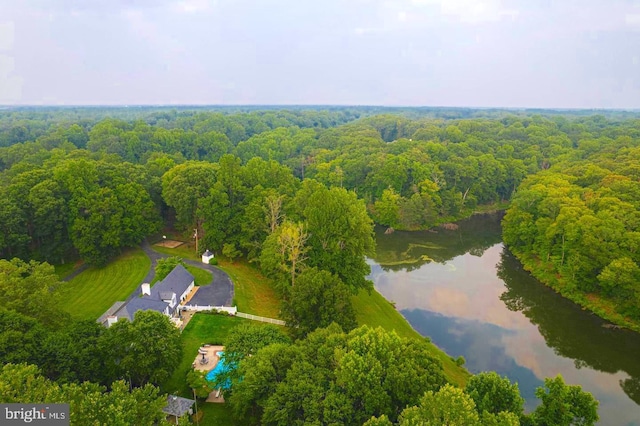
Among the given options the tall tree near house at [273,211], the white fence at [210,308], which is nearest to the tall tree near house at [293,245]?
the tall tree near house at [273,211]

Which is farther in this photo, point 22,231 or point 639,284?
point 22,231

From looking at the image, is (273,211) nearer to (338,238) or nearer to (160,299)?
(338,238)

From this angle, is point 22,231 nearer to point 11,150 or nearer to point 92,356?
point 92,356

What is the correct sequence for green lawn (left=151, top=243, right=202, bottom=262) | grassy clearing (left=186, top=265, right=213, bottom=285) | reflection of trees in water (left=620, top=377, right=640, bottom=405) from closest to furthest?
reflection of trees in water (left=620, top=377, right=640, bottom=405)
grassy clearing (left=186, top=265, right=213, bottom=285)
green lawn (left=151, top=243, right=202, bottom=262)

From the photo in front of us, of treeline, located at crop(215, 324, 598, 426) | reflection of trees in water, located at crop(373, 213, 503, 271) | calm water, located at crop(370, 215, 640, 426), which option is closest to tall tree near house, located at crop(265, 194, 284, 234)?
calm water, located at crop(370, 215, 640, 426)

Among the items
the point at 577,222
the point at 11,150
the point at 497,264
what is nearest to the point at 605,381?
the point at 577,222

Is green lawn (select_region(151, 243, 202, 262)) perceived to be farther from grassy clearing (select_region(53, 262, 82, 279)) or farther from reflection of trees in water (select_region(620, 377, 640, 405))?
reflection of trees in water (select_region(620, 377, 640, 405))
